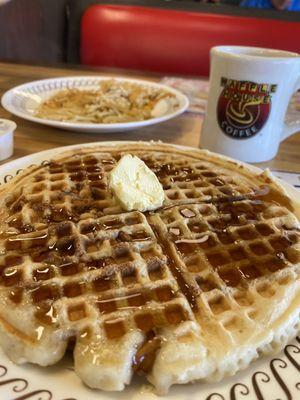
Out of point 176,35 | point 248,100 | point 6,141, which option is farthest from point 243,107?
point 176,35

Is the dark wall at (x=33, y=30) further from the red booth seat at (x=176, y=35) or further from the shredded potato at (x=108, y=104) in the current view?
the shredded potato at (x=108, y=104)

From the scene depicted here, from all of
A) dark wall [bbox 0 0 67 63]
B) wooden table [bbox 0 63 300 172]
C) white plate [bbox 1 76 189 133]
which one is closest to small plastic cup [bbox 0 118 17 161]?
wooden table [bbox 0 63 300 172]

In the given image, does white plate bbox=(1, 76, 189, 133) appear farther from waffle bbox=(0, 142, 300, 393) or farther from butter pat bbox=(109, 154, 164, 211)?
butter pat bbox=(109, 154, 164, 211)

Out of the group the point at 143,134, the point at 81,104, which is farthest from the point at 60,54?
the point at 143,134

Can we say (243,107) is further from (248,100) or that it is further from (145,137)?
(145,137)

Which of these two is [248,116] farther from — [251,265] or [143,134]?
[251,265]

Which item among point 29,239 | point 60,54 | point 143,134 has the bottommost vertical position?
point 60,54

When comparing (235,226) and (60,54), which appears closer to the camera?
(235,226)
